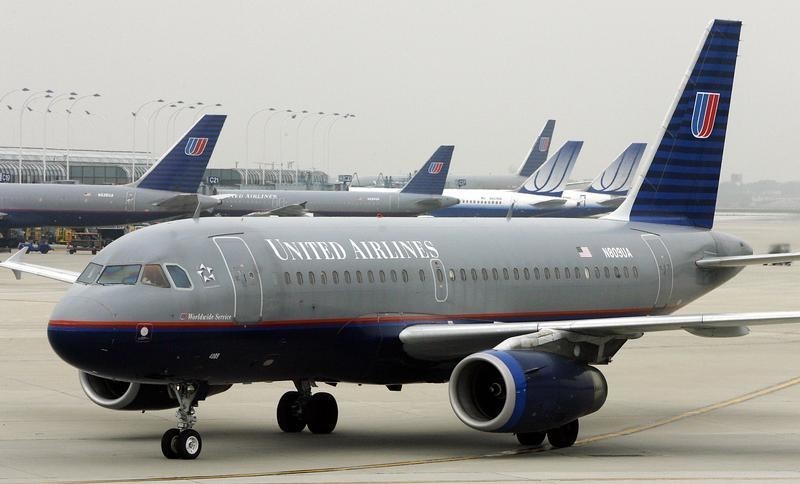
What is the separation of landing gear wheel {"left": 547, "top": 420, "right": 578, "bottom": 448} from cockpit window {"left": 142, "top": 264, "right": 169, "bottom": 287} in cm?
701

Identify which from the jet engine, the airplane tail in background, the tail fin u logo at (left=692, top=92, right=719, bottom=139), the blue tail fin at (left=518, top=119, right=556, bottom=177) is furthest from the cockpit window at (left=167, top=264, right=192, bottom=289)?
the blue tail fin at (left=518, top=119, right=556, bottom=177)

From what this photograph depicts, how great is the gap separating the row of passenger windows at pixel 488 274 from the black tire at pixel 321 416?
2.68 metres

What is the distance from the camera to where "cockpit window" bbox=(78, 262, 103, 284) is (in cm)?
2097

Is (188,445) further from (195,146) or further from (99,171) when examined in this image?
(99,171)

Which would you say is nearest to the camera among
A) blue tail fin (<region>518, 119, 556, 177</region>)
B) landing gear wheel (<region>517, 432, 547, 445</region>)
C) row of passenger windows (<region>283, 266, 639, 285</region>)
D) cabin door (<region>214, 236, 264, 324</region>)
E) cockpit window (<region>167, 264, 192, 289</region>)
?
cockpit window (<region>167, 264, 192, 289</region>)

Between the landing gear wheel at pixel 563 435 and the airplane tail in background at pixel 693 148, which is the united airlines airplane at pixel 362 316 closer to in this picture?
the landing gear wheel at pixel 563 435

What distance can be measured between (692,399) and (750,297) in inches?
1204

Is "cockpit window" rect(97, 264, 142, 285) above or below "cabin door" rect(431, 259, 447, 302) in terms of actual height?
above

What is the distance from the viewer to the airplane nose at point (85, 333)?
1988cm

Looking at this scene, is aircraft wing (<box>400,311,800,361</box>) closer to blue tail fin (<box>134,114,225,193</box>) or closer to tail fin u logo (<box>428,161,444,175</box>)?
blue tail fin (<box>134,114,225,193</box>)

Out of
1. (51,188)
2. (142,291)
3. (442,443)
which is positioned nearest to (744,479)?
(442,443)

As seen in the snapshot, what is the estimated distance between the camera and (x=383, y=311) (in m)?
23.5

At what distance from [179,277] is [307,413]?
4.77m

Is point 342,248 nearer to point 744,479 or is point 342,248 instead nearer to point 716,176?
point 744,479
